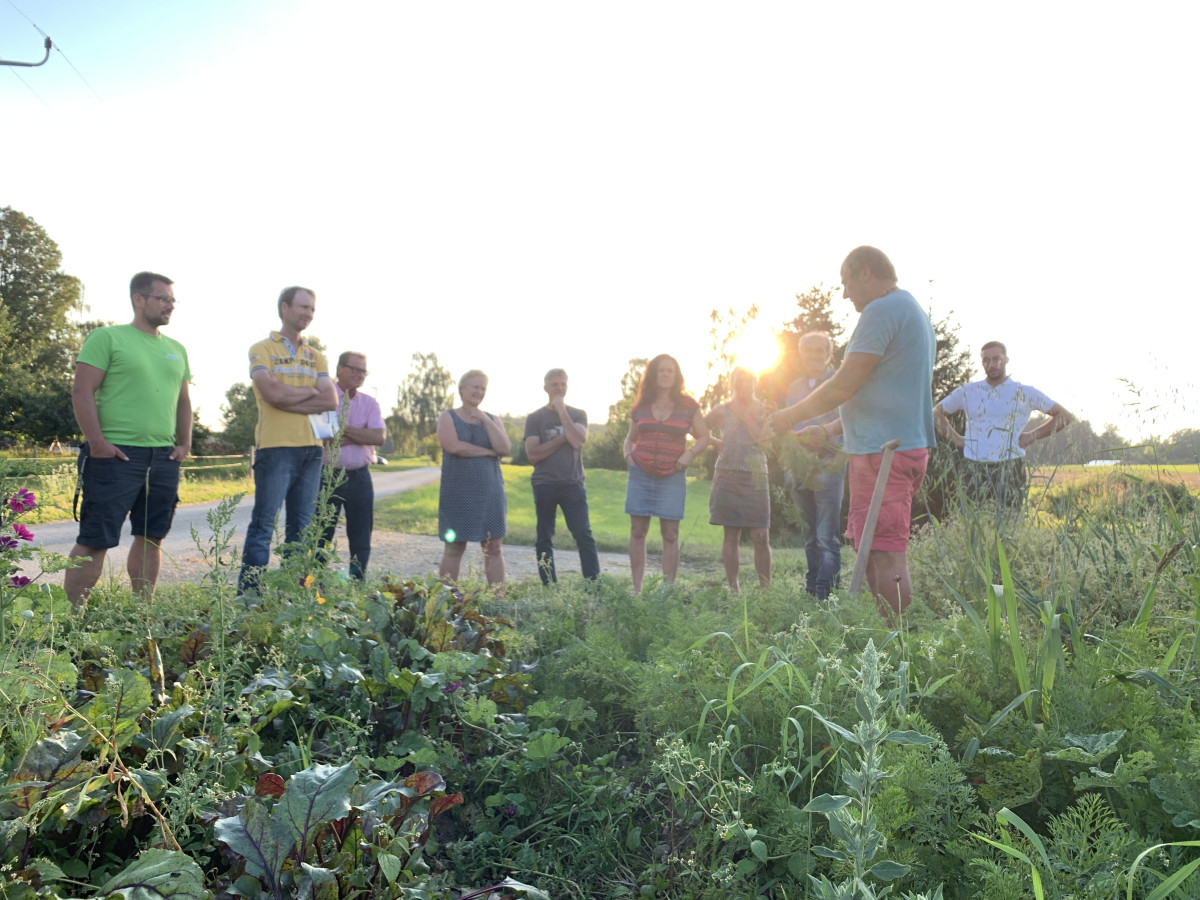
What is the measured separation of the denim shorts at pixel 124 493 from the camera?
4.57 meters

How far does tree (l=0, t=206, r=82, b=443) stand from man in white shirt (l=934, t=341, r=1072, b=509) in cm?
3970

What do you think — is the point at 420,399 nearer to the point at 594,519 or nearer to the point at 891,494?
Result: the point at 594,519

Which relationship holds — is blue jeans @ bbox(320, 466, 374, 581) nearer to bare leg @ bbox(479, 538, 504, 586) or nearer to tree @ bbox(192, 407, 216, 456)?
bare leg @ bbox(479, 538, 504, 586)

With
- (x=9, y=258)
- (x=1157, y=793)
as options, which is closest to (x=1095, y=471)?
(x=1157, y=793)

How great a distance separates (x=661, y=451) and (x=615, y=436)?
46.1 m

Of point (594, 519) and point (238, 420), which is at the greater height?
point (238, 420)

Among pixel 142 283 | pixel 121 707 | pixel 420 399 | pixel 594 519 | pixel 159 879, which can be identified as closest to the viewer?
pixel 159 879

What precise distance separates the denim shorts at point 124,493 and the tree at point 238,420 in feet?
171

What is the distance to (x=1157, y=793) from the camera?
1.54 metres

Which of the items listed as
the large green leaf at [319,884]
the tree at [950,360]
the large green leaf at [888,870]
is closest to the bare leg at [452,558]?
the large green leaf at [319,884]

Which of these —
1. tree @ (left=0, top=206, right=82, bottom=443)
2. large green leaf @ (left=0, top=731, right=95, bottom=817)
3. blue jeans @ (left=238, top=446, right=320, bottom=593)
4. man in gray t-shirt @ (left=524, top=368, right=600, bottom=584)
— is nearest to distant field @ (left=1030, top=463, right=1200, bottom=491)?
large green leaf @ (left=0, top=731, right=95, bottom=817)

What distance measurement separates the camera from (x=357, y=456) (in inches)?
245

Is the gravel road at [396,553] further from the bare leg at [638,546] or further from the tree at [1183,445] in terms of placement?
the tree at [1183,445]

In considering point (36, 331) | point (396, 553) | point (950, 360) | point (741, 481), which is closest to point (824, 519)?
point (741, 481)
